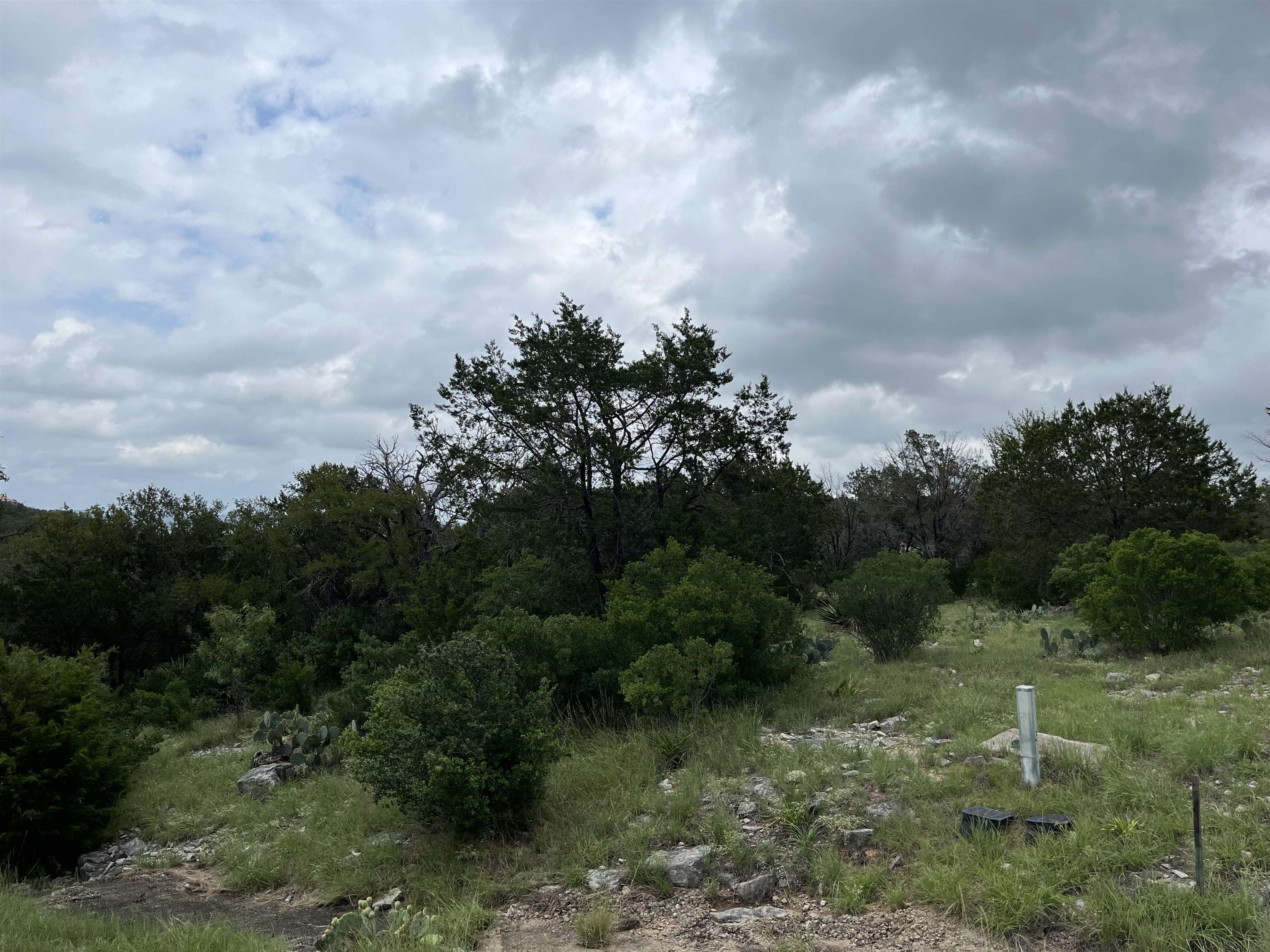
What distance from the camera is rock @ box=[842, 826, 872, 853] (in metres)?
5.88

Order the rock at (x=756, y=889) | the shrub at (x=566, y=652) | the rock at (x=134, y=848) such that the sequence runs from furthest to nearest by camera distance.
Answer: the shrub at (x=566, y=652) → the rock at (x=134, y=848) → the rock at (x=756, y=889)

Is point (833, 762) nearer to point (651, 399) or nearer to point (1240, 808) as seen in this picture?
point (1240, 808)

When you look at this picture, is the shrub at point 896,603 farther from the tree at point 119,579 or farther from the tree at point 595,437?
the tree at point 119,579

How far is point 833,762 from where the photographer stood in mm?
7254

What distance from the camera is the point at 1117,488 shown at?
84.5 ft

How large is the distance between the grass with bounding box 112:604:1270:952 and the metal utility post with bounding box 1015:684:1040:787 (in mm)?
156

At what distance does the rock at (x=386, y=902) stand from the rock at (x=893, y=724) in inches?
191

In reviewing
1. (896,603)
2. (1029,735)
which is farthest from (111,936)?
(896,603)

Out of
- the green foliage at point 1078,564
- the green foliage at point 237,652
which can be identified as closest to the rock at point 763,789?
the green foliage at point 1078,564

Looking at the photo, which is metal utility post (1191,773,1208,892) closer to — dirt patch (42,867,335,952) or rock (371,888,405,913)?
rock (371,888,405,913)

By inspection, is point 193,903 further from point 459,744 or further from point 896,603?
point 896,603

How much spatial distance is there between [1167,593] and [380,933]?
12.0 m

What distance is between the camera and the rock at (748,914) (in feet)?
17.3

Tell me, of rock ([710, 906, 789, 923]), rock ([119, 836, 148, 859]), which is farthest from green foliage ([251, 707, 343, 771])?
rock ([710, 906, 789, 923])
